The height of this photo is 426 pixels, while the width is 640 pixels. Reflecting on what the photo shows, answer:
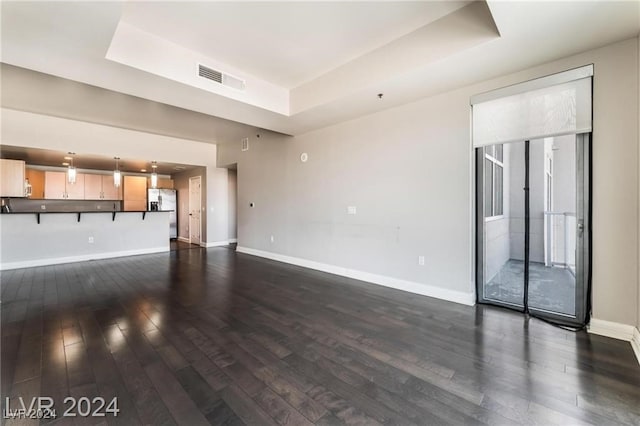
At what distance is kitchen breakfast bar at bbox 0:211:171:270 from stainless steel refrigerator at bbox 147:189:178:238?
162cm

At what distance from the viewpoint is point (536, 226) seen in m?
3.21

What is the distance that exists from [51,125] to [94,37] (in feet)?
15.3

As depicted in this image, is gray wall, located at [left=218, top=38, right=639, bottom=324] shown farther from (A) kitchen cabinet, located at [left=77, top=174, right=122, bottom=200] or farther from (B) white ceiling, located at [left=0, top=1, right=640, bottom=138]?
(A) kitchen cabinet, located at [left=77, top=174, right=122, bottom=200]

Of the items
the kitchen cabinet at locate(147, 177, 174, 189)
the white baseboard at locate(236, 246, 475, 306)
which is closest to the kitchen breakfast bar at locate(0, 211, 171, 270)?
the kitchen cabinet at locate(147, 177, 174, 189)

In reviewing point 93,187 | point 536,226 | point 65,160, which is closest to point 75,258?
point 65,160

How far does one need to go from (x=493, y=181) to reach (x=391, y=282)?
2.01 metres

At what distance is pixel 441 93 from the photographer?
3559 mm

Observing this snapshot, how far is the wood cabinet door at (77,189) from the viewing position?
7625 millimetres

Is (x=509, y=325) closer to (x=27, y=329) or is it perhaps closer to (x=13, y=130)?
(x=27, y=329)

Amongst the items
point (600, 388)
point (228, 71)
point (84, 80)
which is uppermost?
point (228, 71)

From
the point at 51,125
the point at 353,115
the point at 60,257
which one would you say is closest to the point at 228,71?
the point at 353,115

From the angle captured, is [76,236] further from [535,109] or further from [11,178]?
[535,109]

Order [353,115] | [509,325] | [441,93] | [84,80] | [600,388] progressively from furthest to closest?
[353,115], [441,93], [84,80], [509,325], [600,388]

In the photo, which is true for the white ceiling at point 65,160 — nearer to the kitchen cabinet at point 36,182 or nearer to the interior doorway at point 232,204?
the kitchen cabinet at point 36,182
